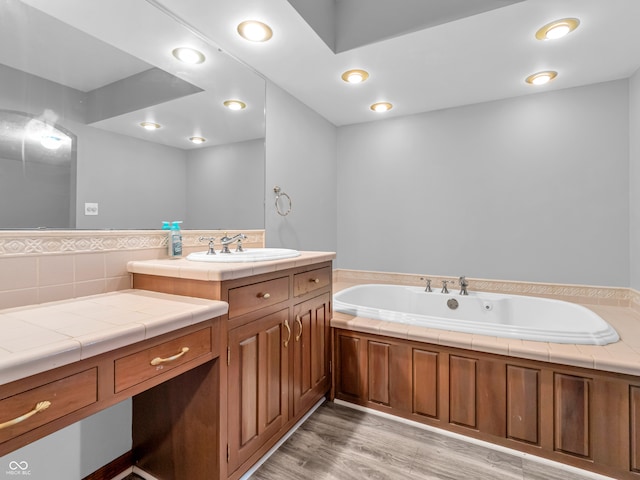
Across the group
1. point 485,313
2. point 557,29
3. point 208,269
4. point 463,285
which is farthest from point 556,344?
point 208,269

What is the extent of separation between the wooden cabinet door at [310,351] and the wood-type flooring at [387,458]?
0.20 m

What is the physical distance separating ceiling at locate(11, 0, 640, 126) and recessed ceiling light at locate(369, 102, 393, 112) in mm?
212

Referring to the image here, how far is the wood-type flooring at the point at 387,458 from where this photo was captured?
1.53 metres

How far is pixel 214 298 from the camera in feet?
4.17

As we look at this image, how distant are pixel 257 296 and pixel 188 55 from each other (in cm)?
139

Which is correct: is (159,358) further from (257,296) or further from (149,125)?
(149,125)

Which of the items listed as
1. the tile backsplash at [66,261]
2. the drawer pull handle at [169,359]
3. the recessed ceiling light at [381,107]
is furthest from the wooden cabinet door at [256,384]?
the recessed ceiling light at [381,107]

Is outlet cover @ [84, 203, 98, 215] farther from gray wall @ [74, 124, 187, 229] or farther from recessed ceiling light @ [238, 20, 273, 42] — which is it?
recessed ceiling light @ [238, 20, 273, 42]

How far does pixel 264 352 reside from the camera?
1.51m

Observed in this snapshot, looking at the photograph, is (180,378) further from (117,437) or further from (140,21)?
(140,21)

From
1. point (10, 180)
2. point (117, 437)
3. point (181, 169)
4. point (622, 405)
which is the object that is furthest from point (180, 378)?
point (622, 405)

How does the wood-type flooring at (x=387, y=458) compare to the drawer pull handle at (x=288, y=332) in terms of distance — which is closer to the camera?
the wood-type flooring at (x=387, y=458)

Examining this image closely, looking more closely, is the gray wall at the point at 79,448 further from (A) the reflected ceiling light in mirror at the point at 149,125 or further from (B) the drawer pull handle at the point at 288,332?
(A) the reflected ceiling light in mirror at the point at 149,125

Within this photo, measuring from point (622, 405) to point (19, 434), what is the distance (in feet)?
7.35
